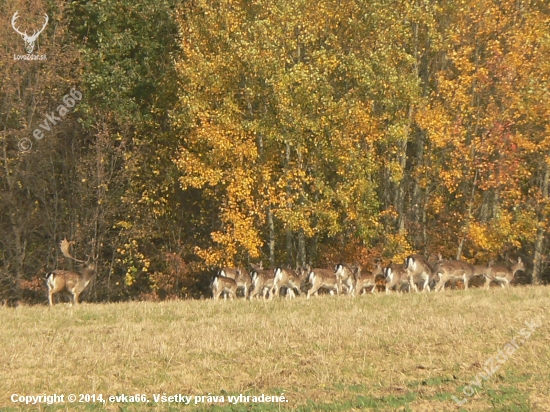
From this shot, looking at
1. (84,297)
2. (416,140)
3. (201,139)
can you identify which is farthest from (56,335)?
(416,140)

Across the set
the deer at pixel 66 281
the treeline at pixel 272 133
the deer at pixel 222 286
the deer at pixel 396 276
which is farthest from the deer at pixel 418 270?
the deer at pixel 66 281

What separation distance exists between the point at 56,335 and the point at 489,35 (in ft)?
59.9

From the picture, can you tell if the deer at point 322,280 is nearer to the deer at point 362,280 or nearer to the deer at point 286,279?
the deer at point 286,279

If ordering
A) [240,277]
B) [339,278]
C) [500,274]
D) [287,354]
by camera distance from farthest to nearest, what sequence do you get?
[500,274] < [339,278] < [240,277] < [287,354]

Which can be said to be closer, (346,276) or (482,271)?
(346,276)

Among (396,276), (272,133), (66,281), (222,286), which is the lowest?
(222,286)

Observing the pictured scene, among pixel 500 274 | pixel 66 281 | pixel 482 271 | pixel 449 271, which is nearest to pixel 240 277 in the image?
pixel 66 281

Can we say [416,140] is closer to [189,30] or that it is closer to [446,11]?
[446,11]

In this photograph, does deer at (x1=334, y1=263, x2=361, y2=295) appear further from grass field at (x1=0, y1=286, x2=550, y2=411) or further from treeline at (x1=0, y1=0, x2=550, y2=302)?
grass field at (x1=0, y1=286, x2=550, y2=411)

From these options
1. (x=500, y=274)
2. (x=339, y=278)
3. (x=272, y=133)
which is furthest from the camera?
(x=500, y=274)

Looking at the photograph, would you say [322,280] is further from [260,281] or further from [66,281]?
[66,281]

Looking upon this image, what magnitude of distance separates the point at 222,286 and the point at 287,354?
10314 millimetres

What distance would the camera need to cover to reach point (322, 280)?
1019 inches

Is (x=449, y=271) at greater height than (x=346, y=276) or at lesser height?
greater
